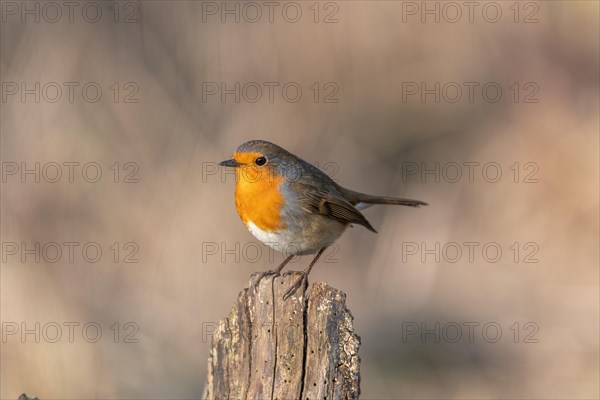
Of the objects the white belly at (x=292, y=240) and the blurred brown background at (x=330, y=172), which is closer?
the white belly at (x=292, y=240)

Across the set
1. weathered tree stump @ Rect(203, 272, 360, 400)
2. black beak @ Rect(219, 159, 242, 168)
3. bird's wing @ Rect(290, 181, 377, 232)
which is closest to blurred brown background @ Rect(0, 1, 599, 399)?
bird's wing @ Rect(290, 181, 377, 232)

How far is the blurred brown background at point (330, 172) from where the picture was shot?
8.13 m

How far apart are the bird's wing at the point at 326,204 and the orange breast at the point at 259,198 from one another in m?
0.17

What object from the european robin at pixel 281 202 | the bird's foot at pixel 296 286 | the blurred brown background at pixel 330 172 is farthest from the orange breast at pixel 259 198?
the blurred brown background at pixel 330 172

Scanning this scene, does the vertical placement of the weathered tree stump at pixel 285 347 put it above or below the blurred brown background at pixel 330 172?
below

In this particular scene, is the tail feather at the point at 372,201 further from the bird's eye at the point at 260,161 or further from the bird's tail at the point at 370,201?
the bird's eye at the point at 260,161

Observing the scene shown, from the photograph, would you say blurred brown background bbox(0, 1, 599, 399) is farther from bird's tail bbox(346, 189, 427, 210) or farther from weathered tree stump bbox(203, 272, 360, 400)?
weathered tree stump bbox(203, 272, 360, 400)

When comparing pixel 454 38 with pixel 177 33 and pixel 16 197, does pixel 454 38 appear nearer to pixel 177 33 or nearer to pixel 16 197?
pixel 177 33

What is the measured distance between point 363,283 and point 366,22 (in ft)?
8.21

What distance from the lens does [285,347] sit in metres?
4.14

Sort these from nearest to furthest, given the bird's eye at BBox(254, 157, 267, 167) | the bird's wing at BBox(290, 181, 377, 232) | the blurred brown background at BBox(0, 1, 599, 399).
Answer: the bird's eye at BBox(254, 157, 267, 167)
the bird's wing at BBox(290, 181, 377, 232)
the blurred brown background at BBox(0, 1, 599, 399)

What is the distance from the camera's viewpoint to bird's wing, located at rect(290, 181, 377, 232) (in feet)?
19.1

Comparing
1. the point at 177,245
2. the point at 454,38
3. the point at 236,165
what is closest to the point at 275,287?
the point at 236,165

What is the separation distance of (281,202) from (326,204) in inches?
16.2
